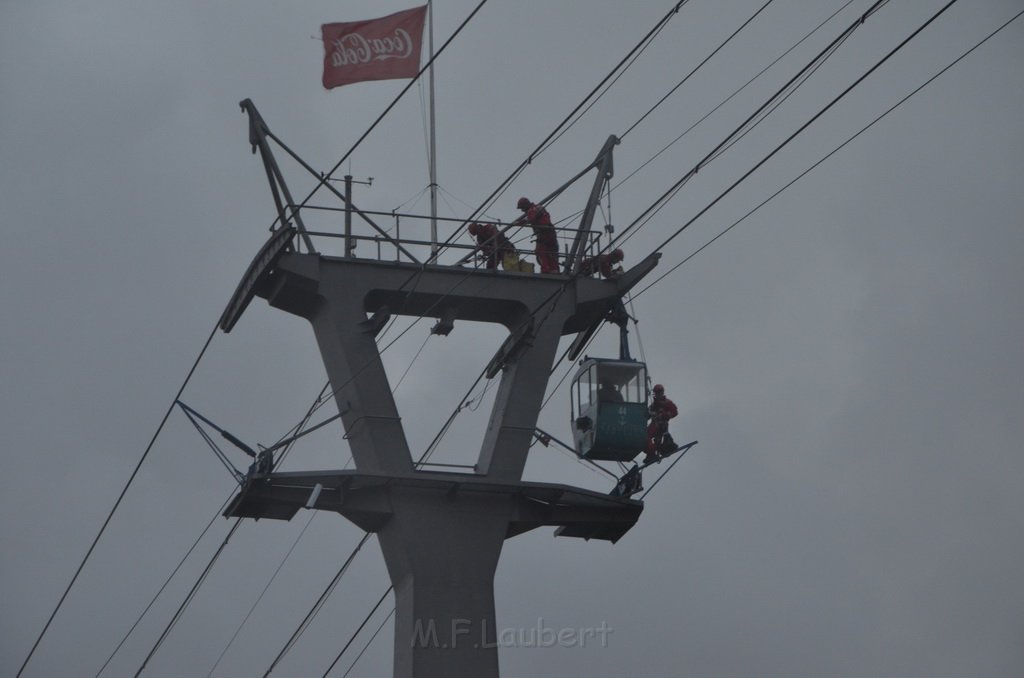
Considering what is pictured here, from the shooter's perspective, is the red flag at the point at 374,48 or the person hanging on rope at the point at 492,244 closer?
Answer: the red flag at the point at 374,48

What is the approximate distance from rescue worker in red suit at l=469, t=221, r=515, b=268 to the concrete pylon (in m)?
0.50

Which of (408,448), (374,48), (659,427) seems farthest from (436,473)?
(374,48)

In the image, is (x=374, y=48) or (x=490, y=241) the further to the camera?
(x=490, y=241)

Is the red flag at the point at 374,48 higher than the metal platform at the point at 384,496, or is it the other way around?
the red flag at the point at 374,48

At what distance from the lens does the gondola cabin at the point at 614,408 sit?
91.0ft

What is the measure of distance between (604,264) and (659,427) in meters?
3.39

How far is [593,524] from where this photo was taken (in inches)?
1168

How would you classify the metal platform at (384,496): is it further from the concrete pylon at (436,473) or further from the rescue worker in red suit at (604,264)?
the rescue worker in red suit at (604,264)

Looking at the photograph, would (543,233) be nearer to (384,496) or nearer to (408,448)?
(408,448)

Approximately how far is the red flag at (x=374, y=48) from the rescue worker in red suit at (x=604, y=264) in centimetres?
503

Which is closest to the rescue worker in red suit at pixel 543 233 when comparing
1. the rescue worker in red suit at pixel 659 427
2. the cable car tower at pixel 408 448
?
the cable car tower at pixel 408 448

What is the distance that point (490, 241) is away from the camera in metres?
29.6

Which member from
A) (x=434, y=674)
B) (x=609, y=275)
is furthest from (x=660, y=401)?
(x=434, y=674)

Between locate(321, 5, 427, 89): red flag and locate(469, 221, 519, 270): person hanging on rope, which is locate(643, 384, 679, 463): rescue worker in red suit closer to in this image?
locate(469, 221, 519, 270): person hanging on rope
